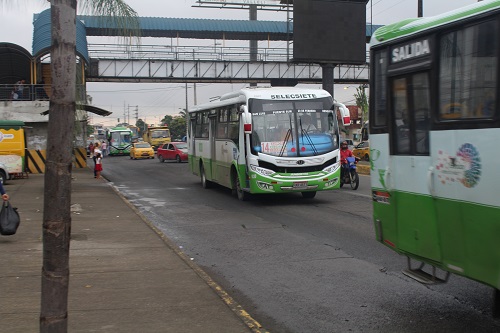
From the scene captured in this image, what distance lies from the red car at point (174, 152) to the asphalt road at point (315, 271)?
27547 millimetres

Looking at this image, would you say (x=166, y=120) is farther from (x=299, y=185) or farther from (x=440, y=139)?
(x=440, y=139)

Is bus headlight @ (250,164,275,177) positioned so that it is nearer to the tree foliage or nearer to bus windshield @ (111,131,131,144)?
bus windshield @ (111,131,131,144)

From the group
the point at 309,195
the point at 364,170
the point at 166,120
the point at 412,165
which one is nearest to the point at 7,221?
the point at 412,165

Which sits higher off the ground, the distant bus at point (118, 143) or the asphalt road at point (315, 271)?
the distant bus at point (118, 143)

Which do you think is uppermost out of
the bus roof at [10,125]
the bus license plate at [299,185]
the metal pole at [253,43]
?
the metal pole at [253,43]

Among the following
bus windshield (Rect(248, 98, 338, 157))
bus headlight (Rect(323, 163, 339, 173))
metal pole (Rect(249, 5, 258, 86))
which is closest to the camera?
bus windshield (Rect(248, 98, 338, 157))

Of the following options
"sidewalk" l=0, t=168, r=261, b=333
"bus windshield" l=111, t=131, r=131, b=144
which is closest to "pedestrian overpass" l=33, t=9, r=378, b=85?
"bus windshield" l=111, t=131, r=131, b=144

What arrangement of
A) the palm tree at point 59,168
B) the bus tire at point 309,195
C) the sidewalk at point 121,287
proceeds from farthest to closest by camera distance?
the bus tire at point 309,195
the sidewalk at point 121,287
the palm tree at point 59,168

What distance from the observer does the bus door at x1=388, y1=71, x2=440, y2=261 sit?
5.50 metres

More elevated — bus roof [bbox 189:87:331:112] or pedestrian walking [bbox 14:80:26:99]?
pedestrian walking [bbox 14:80:26:99]

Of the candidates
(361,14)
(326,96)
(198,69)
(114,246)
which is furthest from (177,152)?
(114,246)

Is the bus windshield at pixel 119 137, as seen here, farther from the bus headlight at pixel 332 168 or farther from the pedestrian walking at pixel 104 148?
the bus headlight at pixel 332 168

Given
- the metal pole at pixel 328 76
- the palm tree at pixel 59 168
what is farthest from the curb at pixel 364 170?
the palm tree at pixel 59 168

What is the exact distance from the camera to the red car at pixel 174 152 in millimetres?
43719
